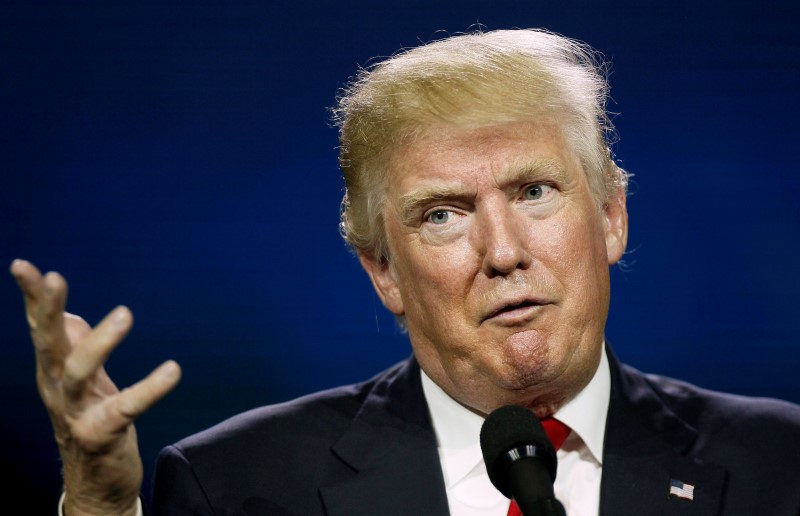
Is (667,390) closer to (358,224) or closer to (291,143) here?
(358,224)

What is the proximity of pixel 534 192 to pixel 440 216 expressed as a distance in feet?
0.67

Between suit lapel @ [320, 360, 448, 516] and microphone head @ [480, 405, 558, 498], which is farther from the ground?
microphone head @ [480, 405, 558, 498]

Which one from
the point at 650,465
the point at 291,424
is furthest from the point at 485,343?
the point at 291,424

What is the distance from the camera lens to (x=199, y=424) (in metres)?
2.72

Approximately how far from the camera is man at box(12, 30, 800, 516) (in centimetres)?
209

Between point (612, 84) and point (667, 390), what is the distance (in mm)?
833

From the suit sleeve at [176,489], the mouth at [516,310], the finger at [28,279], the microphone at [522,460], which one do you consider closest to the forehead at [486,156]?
the mouth at [516,310]

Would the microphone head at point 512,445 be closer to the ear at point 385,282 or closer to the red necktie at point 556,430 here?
the red necktie at point 556,430

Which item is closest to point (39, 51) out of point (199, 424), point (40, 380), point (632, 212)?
point (199, 424)

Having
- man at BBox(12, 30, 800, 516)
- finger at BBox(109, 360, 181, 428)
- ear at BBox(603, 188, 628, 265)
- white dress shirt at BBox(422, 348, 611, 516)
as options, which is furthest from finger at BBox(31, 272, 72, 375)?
ear at BBox(603, 188, 628, 265)

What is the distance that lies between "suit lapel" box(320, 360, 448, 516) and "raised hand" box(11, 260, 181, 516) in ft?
1.78

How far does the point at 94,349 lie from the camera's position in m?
1.47

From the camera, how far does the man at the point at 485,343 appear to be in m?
2.09

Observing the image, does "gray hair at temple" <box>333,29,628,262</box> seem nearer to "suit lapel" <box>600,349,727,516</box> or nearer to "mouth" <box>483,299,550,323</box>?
"mouth" <box>483,299,550,323</box>
